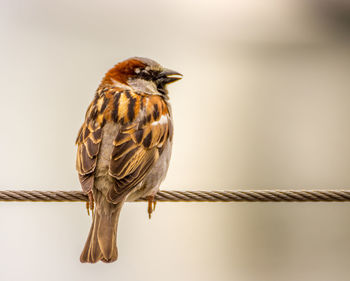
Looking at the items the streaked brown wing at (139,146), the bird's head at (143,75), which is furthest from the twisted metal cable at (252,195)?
the bird's head at (143,75)

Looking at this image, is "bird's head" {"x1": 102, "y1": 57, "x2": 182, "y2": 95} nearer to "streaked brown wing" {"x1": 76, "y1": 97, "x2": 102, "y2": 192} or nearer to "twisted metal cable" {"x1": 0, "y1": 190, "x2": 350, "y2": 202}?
"streaked brown wing" {"x1": 76, "y1": 97, "x2": 102, "y2": 192}

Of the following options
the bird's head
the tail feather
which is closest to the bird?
the tail feather

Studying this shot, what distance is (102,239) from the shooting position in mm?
4910

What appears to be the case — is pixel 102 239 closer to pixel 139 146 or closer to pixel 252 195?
pixel 139 146

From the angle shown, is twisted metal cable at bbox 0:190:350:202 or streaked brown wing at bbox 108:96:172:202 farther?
streaked brown wing at bbox 108:96:172:202

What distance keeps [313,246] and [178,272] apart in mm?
7378

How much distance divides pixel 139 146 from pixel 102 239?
836mm

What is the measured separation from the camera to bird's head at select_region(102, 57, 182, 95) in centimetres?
645

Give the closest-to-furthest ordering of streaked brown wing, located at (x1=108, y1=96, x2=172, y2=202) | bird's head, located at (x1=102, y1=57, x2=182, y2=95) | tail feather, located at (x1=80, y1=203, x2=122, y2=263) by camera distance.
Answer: tail feather, located at (x1=80, y1=203, x2=122, y2=263) < streaked brown wing, located at (x1=108, y1=96, x2=172, y2=202) < bird's head, located at (x1=102, y1=57, x2=182, y2=95)

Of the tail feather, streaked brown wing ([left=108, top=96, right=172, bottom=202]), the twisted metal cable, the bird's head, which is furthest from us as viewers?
the bird's head

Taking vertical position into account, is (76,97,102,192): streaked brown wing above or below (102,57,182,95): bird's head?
below

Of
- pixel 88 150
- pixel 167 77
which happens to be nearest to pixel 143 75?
pixel 167 77

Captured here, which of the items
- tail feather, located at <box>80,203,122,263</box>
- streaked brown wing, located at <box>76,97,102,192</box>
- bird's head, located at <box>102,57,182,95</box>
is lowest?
tail feather, located at <box>80,203,122,263</box>

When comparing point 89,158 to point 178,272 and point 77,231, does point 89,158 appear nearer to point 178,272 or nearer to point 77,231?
point 77,231
